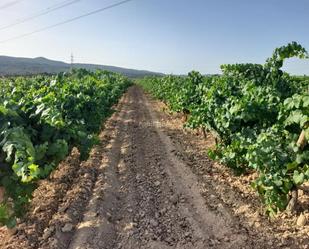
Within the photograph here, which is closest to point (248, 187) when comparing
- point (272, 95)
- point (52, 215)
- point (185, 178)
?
point (185, 178)

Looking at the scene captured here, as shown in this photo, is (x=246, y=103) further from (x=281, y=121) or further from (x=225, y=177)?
(x=225, y=177)

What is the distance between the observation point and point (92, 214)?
6395 millimetres

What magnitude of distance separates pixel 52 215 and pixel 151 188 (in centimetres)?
216

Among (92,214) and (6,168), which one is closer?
(6,168)

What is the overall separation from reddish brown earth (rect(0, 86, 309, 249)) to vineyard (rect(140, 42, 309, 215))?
19.9 inches

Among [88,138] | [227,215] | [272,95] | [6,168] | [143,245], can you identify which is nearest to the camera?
[6,168]

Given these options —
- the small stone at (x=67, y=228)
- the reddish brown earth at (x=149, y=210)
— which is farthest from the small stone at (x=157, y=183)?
the small stone at (x=67, y=228)

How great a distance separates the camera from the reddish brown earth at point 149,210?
5.53 metres

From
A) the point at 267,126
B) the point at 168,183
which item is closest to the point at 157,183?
the point at 168,183

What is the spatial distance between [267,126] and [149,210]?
272 cm

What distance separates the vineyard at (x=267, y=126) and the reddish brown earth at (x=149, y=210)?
1.66 ft

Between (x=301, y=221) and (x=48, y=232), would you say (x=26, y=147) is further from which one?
(x=301, y=221)

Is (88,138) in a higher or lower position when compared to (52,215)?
higher

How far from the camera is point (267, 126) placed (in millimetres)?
7254
